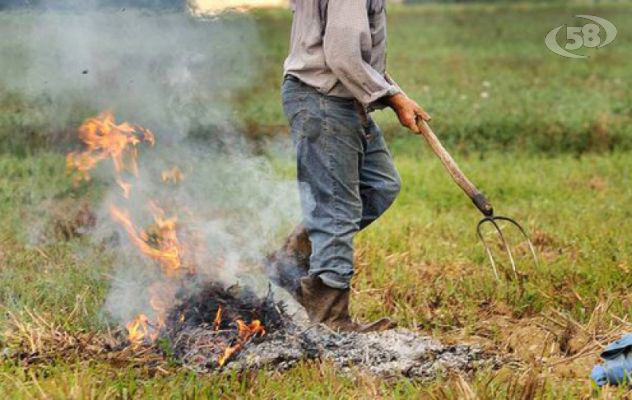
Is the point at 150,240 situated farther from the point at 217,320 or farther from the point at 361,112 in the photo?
the point at 361,112

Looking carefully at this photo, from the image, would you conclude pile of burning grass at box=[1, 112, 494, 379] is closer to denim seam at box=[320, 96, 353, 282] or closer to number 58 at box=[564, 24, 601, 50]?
denim seam at box=[320, 96, 353, 282]

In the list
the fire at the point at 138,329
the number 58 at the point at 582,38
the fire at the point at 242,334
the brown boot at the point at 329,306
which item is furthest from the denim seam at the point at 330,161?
the number 58 at the point at 582,38

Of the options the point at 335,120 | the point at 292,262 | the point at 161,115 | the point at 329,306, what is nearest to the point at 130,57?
the point at 161,115

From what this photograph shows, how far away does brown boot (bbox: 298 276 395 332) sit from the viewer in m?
4.60

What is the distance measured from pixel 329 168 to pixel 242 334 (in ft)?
2.74

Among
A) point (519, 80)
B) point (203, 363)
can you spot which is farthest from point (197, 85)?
point (519, 80)

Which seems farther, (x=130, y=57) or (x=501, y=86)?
(x=501, y=86)

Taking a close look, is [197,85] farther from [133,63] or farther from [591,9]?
[591,9]

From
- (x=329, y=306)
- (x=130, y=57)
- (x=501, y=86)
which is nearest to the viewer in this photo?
(x=329, y=306)

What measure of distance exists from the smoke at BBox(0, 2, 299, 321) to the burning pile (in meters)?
0.08

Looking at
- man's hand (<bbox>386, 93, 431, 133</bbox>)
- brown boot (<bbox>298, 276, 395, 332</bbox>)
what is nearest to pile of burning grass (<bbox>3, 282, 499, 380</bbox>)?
brown boot (<bbox>298, 276, 395, 332</bbox>)

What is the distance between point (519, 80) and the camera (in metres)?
15.1

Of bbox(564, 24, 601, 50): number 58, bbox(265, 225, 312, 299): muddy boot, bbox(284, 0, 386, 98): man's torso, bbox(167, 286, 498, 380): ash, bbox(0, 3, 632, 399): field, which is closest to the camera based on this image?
bbox(0, 3, 632, 399): field

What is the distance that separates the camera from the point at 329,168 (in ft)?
14.7
